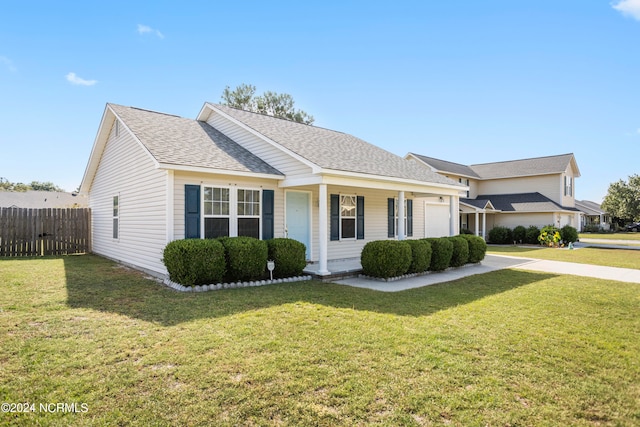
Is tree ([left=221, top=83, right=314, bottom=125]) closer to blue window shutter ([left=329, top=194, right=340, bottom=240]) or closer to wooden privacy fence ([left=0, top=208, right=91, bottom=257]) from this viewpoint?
wooden privacy fence ([left=0, top=208, right=91, bottom=257])

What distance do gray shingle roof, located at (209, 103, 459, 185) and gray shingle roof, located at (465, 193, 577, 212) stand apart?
51.7 ft

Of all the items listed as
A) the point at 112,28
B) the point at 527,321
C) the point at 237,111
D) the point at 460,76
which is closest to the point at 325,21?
the point at 237,111

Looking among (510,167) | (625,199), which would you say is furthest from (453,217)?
(625,199)

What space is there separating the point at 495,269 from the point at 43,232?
57.5 feet

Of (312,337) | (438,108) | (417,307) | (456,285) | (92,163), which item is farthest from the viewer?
(438,108)

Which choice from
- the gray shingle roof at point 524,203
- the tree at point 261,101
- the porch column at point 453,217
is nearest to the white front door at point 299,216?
the porch column at point 453,217

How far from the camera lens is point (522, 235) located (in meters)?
25.0

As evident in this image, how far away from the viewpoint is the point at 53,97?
15.7 metres

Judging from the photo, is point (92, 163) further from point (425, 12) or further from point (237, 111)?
point (425, 12)

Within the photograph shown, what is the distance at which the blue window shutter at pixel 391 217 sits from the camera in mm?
13969

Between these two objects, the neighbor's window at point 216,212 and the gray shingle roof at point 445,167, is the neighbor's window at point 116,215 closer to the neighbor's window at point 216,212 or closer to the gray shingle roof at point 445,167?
the neighbor's window at point 216,212

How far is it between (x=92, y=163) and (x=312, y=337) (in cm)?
1384

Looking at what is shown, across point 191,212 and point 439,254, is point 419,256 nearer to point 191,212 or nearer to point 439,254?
point 439,254

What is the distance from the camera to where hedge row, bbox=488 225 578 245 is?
2295cm
